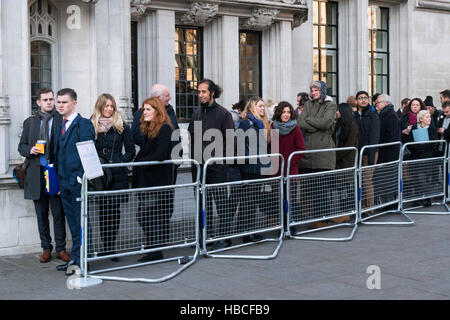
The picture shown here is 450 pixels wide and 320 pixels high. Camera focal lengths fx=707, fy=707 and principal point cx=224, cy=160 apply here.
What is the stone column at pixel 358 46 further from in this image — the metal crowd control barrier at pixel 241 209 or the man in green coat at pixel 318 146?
the metal crowd control barrier at pixel 241 209

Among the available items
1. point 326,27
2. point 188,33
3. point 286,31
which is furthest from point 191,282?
point 326,27

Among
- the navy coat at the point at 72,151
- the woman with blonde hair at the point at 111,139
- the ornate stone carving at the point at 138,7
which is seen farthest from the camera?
the ornate stone carving at the point at 138,7

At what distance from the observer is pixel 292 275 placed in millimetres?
7492

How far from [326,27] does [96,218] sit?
467 inches

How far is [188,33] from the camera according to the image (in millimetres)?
14273

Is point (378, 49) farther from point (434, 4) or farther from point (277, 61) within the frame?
point (277, 61)

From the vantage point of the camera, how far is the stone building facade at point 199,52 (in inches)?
372

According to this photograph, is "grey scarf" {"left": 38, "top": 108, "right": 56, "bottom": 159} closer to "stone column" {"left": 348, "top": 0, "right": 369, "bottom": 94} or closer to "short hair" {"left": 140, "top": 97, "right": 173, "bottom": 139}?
"short hair" {"left": 140, "top": 97, "right": 173, "bottom": 139}

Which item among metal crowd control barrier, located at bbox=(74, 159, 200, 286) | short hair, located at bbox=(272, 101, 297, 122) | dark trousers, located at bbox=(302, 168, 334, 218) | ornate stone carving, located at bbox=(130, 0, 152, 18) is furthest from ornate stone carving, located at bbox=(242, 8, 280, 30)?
metal crowd control barrier, located at bbox=(74, 159, 200, 286)

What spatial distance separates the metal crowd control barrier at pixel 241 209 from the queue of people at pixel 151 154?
2 centimetres

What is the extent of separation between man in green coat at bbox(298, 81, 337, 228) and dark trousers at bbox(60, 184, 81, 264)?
3.25m

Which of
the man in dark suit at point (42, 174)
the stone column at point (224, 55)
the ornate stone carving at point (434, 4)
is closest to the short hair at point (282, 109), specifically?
the man in dark suit at point (42, 174)

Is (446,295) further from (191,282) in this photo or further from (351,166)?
(351,166)

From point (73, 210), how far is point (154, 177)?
997mm
